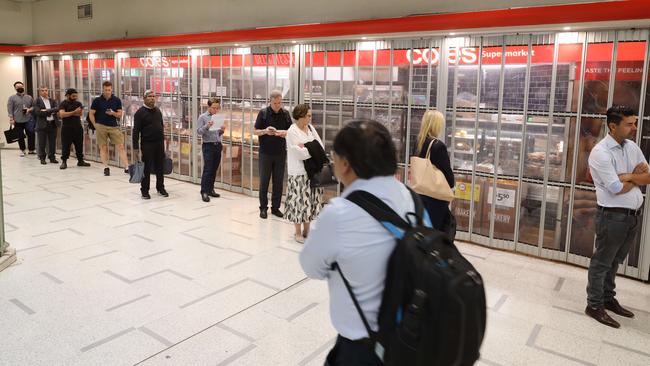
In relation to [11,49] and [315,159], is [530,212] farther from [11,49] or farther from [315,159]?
[11,49]

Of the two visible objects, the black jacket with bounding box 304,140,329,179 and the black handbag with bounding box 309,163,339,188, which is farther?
the black jacket with bounding box 304,140,329,179

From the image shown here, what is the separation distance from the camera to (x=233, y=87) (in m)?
8.46

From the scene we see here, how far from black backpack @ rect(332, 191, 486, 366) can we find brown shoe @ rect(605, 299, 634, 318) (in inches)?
130

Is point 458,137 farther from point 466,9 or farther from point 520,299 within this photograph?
point 520,299

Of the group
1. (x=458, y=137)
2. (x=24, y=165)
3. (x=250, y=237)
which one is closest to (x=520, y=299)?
(x=458, y=137)

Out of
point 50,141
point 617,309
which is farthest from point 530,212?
point 50,141

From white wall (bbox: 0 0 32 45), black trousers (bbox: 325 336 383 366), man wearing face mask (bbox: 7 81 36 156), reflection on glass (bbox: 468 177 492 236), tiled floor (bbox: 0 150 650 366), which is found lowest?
tiled floor (bbox: 0 150 650 366)

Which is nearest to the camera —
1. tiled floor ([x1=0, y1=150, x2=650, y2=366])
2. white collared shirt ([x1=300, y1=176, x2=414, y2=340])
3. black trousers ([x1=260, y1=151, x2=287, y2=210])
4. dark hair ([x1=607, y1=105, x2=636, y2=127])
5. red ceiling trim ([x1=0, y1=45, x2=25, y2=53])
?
white collared shirt ([x1=300, y1=176, x2=414, y2=340])

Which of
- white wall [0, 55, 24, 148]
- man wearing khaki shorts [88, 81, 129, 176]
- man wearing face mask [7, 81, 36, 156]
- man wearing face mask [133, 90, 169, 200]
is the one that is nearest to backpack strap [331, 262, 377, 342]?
man wearing face mask [133, 90, 169, 200]

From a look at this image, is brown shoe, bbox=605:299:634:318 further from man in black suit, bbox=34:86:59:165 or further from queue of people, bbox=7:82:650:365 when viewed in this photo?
man in black suit, bbox=34:86:59:165

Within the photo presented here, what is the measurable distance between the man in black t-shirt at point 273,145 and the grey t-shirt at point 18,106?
7746 mm

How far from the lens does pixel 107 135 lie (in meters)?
9.79

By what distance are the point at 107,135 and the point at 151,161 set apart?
231cm

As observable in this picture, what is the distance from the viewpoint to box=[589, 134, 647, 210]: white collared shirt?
12.6ft
